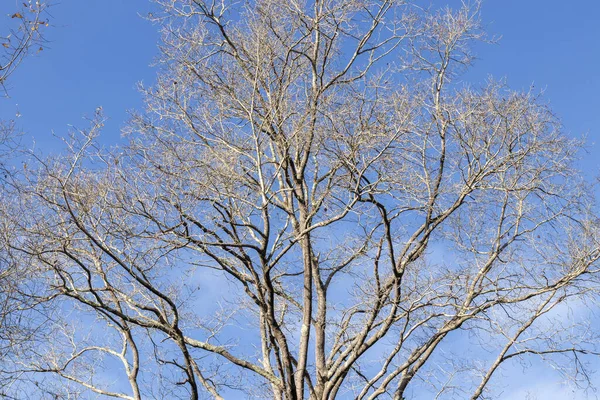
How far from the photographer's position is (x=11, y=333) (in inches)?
312

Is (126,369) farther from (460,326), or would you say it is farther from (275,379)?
(460,326)

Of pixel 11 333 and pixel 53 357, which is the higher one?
pixel 53 357

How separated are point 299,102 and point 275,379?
424 centimetres

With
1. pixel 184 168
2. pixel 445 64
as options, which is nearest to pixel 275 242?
pixel 184 168

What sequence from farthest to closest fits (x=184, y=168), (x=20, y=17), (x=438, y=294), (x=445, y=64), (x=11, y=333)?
(x=445, y=64)
(x=438, y=294)
(x=184, y=168)
(x=11, y=333)
(x=20, y=17)

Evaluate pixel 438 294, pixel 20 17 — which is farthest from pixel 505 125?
pixel 20 17

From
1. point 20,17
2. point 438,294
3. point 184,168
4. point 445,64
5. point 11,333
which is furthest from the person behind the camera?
point 445,64

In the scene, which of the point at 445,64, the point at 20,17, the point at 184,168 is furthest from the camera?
the point at 445,64

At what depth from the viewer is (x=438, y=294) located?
420 inches

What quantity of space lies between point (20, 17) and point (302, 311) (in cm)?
696

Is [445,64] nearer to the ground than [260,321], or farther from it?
farther from it

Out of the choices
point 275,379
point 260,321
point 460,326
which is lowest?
point 275,379

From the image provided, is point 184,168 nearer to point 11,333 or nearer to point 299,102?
point 299,102

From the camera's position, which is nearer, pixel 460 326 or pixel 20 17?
pixel 20 17
